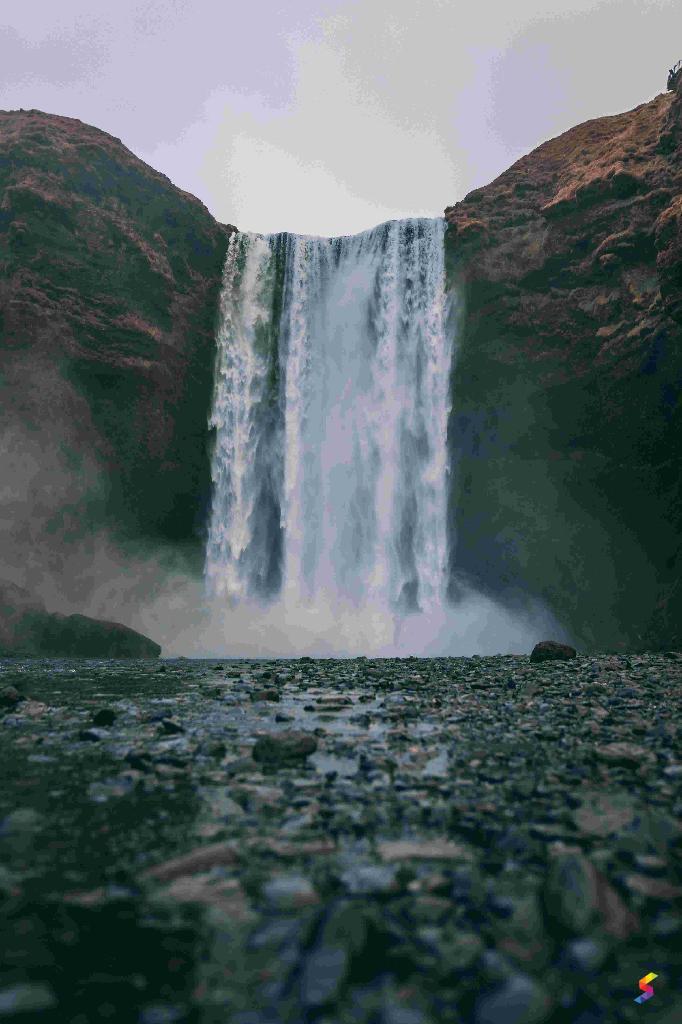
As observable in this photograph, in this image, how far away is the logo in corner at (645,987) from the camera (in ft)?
5.02

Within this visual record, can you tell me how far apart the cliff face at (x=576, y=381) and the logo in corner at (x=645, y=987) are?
23.6 meters

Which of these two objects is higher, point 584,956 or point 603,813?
point 584,956

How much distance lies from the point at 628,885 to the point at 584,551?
27698mm

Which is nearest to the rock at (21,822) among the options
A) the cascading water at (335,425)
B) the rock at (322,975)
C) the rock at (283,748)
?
the rock at (283,748)

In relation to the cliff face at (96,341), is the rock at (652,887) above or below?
below

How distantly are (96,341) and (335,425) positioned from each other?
38.6 ft

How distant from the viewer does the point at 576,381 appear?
27.1m

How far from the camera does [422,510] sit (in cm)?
2883

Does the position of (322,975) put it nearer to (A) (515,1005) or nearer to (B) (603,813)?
(A) (515,1005)

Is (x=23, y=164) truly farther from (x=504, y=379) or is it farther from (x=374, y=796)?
(x=374, y=796)

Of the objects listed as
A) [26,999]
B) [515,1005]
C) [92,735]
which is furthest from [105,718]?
[515,1005]

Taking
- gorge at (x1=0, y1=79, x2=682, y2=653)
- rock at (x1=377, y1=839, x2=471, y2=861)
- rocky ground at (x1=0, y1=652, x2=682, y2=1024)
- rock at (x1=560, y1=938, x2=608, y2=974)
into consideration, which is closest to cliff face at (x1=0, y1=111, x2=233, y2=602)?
gorge at (x1=0, y1=79, x2=682, y2=653)

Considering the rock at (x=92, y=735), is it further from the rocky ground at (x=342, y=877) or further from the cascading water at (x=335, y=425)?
the cascading water at (x=335, y=425)

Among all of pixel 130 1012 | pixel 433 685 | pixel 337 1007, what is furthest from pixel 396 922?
pixel 433 685
